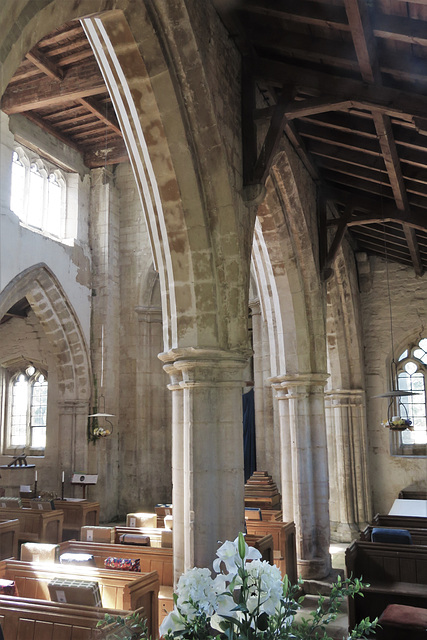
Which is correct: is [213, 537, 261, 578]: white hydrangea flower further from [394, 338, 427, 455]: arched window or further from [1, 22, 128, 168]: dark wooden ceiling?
[394, 338, 427, 455]: arched window

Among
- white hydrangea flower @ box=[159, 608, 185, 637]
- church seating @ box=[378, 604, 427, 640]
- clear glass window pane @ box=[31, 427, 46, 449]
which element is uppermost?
clear glass window pane @ box=[31, 427, 46, 449]

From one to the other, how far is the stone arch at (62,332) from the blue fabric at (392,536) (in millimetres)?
7802

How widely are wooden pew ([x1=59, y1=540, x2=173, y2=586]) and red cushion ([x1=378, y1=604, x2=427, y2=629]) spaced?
8.03 ft

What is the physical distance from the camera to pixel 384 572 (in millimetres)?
6535

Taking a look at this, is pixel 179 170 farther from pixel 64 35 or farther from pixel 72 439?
pixel 72 439

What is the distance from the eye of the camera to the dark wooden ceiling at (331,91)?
5.32 meters

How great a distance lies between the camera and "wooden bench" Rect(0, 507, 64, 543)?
9.32 metres

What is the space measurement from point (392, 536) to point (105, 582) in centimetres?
367

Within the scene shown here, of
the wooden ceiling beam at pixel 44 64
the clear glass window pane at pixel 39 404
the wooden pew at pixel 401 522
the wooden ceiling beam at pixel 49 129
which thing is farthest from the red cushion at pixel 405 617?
the clear glass window pane at pixel 39 404

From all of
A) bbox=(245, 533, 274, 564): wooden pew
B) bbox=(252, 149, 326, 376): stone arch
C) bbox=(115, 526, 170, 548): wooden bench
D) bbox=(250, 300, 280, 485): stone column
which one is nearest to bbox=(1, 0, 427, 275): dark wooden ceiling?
bbox=(252, 149, 326, 376): stone arch

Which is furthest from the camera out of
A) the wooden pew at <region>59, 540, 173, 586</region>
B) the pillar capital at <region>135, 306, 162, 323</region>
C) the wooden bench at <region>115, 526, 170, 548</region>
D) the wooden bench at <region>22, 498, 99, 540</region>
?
the pillar capital at <region>135, 306, 162, 323</region>

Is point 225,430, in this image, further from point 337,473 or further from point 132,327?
point 132,327

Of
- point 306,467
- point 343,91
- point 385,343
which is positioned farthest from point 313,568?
point 385,343

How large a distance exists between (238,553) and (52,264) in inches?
447
